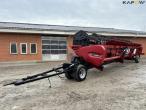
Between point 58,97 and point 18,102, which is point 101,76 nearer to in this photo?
point 58,97

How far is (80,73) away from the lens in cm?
1261

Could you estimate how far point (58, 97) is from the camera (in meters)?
9.34

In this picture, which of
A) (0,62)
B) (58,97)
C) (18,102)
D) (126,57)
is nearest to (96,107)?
(58,97)

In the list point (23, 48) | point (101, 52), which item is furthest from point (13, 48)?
point (101, 52)

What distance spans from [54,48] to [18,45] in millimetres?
4205

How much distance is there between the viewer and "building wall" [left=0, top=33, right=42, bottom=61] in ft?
83.8

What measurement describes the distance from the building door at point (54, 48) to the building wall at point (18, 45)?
2.09ft

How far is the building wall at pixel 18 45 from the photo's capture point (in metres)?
25.5

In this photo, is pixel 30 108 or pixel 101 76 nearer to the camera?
pixel 30 108

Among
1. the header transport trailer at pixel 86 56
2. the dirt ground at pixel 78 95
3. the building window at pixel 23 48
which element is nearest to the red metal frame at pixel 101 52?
the header transport trailer at pixel 86 56

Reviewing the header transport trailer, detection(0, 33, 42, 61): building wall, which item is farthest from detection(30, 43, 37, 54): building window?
the header transport trailer

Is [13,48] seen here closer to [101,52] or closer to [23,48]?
[23,48]

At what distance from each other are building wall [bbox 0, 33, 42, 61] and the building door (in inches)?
25.1

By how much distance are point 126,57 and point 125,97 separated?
33.3 feet
